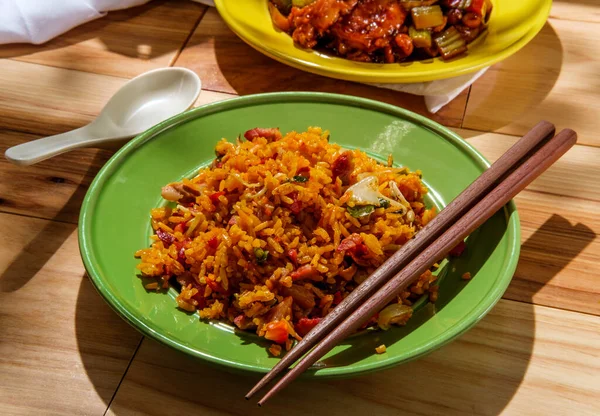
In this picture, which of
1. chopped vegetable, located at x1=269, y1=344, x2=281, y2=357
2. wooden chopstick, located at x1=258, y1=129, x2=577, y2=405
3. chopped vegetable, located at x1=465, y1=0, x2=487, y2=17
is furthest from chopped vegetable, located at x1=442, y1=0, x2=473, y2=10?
chopped vegetable, located at x1=269, y1=344, x2=281, y2=357

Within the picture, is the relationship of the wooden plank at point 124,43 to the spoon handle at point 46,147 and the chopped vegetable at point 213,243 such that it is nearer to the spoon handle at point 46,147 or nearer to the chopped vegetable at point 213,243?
the spoon handle at point 46,147

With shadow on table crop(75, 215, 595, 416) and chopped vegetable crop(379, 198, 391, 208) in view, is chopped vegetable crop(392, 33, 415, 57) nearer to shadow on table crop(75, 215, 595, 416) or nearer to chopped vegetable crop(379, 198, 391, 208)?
chopped vegetable crop(379, 198, 391, 208)

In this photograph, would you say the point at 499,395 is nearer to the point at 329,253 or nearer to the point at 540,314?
the point at 540,314

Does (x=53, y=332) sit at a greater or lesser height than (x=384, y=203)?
lesser

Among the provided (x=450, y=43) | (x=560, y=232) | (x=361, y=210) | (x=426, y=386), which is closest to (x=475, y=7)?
(x=450, y=43)

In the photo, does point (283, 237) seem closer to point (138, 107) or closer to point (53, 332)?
point (53, 332)
